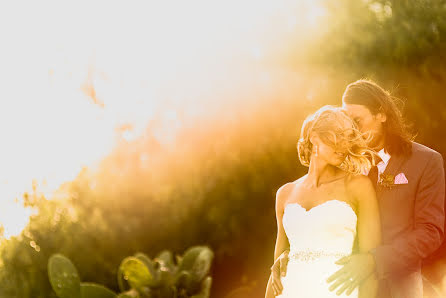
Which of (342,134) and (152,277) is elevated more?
(152,277)

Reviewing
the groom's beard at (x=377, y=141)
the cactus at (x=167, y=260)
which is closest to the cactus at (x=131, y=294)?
the cactus at (x=167, y=260)

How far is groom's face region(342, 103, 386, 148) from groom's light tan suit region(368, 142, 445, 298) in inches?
7.7

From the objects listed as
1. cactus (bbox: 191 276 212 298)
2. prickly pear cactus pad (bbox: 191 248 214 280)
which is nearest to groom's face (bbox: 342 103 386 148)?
prickly pear cactus pad (bbox: 191 248 214 280)

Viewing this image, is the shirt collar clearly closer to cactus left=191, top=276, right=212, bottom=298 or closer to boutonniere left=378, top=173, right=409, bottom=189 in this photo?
boutonniere left=378, top=173, right=409, bottom=189

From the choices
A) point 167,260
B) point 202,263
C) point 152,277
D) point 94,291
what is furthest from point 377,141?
point 94,291

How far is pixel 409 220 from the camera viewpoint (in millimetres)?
3416

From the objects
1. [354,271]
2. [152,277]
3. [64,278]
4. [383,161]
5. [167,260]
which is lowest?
[354,271]

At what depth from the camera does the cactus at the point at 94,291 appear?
8.55 m

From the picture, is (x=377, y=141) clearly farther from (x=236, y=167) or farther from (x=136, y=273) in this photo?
(x=136, y=273)

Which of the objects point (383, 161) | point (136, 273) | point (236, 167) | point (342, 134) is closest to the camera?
point (342, 134)

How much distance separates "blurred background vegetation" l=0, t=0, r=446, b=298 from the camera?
23.4ft

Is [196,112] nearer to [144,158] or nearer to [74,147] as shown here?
[144,158]

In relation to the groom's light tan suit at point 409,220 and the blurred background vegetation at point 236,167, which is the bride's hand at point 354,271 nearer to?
the groom's light tan suit at point 409,220

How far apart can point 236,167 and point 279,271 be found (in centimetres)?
474
